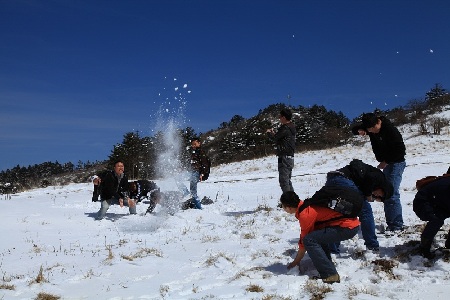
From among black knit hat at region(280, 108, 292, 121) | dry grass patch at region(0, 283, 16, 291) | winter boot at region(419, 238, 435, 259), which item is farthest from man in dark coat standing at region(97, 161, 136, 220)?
winter boot at region(419, 238, 435, 259)

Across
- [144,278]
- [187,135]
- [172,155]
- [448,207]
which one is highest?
[187,135]

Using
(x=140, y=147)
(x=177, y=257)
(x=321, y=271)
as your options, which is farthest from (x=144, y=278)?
(x=140, y=147)

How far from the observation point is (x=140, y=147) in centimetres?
4931

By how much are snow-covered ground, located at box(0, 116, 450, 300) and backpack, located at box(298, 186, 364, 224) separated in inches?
34.8

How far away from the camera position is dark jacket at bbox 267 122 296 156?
936cm

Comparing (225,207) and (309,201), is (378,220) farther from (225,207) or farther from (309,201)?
(225,207)

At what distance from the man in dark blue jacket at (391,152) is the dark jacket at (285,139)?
7.85 feet

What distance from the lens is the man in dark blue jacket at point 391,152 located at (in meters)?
6.98

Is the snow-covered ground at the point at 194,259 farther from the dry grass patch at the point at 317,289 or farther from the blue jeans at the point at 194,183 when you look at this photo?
the blue jeans at the point at 194,183

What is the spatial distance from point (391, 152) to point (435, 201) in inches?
64.6

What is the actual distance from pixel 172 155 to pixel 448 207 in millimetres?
12314

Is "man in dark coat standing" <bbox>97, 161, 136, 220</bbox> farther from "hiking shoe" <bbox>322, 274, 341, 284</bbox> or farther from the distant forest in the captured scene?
"hiking shoe" <bbox>322, 274, 341, 284</bbox>

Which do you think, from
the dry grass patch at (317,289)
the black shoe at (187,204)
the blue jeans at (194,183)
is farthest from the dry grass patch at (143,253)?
the black shoe at (187,204)

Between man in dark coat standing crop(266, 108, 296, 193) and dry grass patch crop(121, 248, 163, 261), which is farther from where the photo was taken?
man in dark coat standing crop(266, 108, 296, 193)
